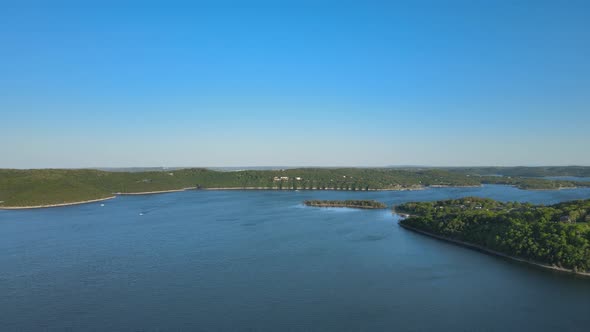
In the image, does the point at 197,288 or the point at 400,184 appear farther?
the point at 400,184

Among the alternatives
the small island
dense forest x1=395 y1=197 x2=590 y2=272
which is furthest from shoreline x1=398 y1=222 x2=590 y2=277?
the small island

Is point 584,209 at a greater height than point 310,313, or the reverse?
point 584,209

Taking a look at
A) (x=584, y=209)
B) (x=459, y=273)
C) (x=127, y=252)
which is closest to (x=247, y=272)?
(x=127, y=252)

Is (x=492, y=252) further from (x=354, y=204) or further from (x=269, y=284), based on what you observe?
(x=354, y=204)

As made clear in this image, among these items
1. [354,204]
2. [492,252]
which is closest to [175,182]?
[354,204]

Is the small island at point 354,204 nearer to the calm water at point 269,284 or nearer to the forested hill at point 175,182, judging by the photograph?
the calm water at point 269,284

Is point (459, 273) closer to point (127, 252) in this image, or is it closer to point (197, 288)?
point (197, 288)

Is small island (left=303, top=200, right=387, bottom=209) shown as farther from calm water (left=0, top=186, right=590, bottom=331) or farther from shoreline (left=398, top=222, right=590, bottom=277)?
calm water (left=0, top=186, right=590, bottom=331)
